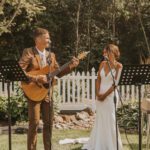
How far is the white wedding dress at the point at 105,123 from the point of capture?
26.3 ft

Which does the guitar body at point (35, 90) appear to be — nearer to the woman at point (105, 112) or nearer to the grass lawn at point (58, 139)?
the woman at point (105, 112)

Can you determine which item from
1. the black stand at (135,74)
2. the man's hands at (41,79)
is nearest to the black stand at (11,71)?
the man's hands at (41,79)

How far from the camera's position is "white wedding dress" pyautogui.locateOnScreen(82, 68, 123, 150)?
8016 mm

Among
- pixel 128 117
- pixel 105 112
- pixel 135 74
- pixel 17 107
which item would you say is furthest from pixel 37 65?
pixel 128 117

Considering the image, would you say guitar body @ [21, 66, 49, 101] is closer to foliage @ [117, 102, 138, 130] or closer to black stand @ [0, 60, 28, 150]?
black stand @ [0, 60, 28, 150]

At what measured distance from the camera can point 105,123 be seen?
8.18m

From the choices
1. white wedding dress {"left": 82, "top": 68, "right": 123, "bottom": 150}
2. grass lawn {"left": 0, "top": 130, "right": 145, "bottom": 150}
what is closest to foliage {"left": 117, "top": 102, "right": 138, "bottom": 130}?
grass lawn {"left": 0, "top": 130, "right": 145, "bottom": 150}

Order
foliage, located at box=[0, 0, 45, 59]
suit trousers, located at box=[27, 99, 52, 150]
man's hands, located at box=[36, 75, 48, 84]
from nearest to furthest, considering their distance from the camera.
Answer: man's hands, located at box=[36, 75, 48, 84] → suit trousers, located at box=[27, 99, 52, 150] → foliage, located at box=[0, 0, 45, 59]

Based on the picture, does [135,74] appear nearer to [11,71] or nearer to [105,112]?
[11,71]

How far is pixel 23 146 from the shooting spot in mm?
9062

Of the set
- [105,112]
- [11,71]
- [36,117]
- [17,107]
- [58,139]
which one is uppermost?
[11,71]

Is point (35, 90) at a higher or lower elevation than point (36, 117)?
higher

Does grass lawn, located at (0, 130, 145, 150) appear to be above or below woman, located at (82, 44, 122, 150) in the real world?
below

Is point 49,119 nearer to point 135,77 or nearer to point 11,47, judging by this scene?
point 135,77
